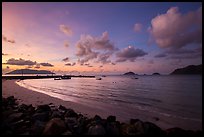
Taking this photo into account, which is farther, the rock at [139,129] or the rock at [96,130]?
the rock at [139,129]

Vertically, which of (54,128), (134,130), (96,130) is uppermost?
(54,128)

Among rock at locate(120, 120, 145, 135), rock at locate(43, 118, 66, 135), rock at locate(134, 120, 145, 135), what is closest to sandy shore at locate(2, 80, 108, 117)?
rock at locate(120, 120, 145, 135)

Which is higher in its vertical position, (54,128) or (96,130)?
(54,128)

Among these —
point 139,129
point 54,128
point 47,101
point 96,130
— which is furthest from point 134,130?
point 47,101

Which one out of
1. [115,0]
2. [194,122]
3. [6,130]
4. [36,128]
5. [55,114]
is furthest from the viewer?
[194,122]

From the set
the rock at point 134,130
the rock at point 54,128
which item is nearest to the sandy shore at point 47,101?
the rock at point 134,130

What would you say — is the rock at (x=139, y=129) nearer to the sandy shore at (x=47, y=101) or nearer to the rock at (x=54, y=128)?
the rock at (x=54, y=128)

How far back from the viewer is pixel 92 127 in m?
8.59

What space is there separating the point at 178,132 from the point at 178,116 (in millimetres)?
6588

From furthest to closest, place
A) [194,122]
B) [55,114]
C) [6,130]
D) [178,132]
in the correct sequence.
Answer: [194,122], [55,114], [178,132], [6,130]

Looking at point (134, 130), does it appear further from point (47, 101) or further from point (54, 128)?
point (47, 101)

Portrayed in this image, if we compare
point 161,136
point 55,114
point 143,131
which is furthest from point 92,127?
point 55,114

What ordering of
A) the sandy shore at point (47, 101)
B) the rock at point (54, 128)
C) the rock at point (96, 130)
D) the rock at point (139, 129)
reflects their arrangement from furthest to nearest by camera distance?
1. the sandy shore at point (47, 101)
2. the rock at point (139, 129)
3. the rock at point (96, 130)
4. the rock at point (54, 128)

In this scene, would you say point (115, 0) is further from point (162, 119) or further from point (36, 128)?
point (162, 119)
